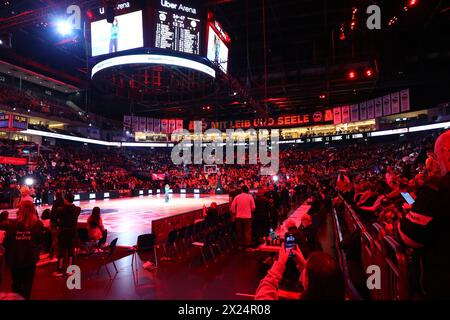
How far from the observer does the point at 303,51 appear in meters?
24.8

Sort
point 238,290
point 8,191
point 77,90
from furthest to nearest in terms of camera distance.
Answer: point 77,90
point 8,191
point 238,290

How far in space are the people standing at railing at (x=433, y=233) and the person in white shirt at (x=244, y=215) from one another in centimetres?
592

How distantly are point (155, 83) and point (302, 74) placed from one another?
1430 cm

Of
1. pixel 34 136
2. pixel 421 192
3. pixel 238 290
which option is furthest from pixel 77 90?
pixel 421 192

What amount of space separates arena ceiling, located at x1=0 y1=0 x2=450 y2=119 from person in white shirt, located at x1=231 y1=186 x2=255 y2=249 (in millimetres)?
6675

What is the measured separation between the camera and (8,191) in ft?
57.8

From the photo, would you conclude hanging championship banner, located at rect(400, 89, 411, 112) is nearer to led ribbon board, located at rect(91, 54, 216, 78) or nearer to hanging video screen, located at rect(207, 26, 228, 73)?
hanging video screen, located at rect(207, 26, 228, 73)

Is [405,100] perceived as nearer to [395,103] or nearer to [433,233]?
[395,103]

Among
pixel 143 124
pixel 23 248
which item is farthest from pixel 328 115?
pixel 23 248

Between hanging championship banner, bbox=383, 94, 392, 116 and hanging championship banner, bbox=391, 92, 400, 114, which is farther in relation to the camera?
hanging championship banner, bbox=383, 94, 392, 116

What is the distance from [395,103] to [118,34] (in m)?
27.4

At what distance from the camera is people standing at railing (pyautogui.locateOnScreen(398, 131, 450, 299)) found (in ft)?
5.49

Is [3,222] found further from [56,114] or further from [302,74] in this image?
[56,114]

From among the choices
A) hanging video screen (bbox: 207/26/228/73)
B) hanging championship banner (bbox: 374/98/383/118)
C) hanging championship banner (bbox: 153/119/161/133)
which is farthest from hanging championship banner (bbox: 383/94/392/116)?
hanging championship banner (bbox: 153/119/161/133)
